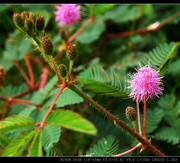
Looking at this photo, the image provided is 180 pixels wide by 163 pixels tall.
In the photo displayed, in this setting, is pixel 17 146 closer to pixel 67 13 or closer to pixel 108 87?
pixel 108 87

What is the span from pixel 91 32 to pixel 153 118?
1.27m

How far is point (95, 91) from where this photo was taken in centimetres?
126

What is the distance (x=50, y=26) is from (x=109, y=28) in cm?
79

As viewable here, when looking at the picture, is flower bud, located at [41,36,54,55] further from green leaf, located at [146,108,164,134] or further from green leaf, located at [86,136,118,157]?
green leaf, located at [146,108,164,134]

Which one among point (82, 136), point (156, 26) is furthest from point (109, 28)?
point (82, 136)

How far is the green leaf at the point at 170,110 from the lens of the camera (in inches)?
62.0

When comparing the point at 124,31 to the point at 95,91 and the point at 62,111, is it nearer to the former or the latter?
the point at 95,91

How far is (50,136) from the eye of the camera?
1.14 meters

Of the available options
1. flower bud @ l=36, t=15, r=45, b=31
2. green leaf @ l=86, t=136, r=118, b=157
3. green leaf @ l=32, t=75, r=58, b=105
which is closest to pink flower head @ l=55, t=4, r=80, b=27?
green leaf @ l=32, t=75, r=58, b=105

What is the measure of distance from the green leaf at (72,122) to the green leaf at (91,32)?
59.5 inches

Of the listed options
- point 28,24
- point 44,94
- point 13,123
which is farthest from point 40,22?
point 44,94

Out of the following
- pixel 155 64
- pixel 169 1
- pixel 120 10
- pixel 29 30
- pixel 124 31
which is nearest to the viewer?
pixel 29 30

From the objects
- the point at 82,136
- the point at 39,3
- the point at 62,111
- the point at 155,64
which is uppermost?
the point at 39,3

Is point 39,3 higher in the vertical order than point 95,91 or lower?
higher
